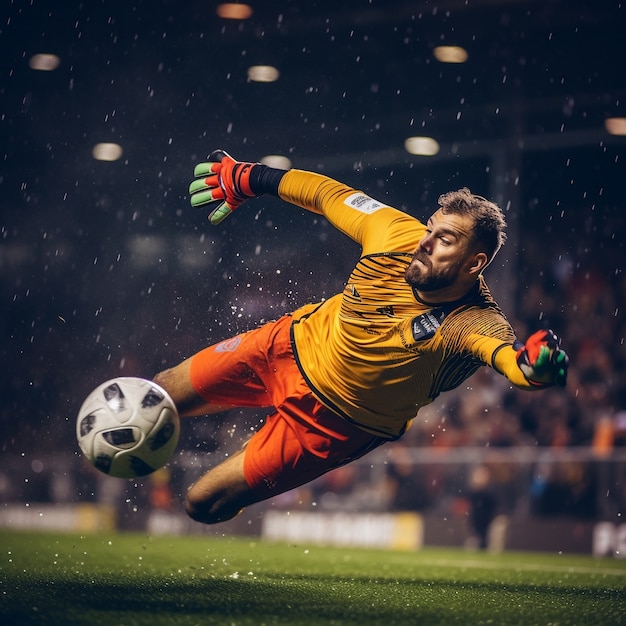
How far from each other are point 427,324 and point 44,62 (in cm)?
929

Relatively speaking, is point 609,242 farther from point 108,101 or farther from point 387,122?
point 108,101

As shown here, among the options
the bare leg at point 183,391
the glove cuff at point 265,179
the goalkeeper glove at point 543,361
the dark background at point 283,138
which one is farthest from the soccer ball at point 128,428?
the dark background at point 283,138

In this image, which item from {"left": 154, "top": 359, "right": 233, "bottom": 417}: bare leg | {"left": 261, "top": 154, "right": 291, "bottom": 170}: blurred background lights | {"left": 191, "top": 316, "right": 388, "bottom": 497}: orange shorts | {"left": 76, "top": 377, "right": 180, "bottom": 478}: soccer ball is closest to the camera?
{"left": 76, "top": 377, "right": 180, "bottom": 478}: soccer ball

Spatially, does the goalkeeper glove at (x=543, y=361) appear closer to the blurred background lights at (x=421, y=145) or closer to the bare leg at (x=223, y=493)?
the bare leg at (x=223, y=493)

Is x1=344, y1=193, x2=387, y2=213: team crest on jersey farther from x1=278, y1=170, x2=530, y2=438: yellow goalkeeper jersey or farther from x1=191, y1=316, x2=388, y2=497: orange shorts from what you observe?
x1=191, y1=316, x2=388, y2=497: orange shorts

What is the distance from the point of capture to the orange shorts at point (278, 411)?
4.79 m

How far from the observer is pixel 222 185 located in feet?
17.0

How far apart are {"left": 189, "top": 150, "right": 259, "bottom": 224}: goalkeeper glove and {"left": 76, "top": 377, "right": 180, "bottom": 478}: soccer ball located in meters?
1.00

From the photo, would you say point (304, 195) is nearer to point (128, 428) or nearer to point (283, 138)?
point (128, 428)

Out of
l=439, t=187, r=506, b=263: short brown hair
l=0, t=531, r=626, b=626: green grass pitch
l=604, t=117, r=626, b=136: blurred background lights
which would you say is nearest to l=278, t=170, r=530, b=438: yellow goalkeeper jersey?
l=439, t=187, r=506, b=263: short brown hair

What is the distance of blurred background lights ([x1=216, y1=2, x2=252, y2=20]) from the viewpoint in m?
11.4

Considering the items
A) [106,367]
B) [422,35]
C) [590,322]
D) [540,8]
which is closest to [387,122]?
[422,35]

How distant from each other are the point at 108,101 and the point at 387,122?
3659mm

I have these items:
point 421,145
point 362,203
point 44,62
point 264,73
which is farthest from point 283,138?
point 362,203
